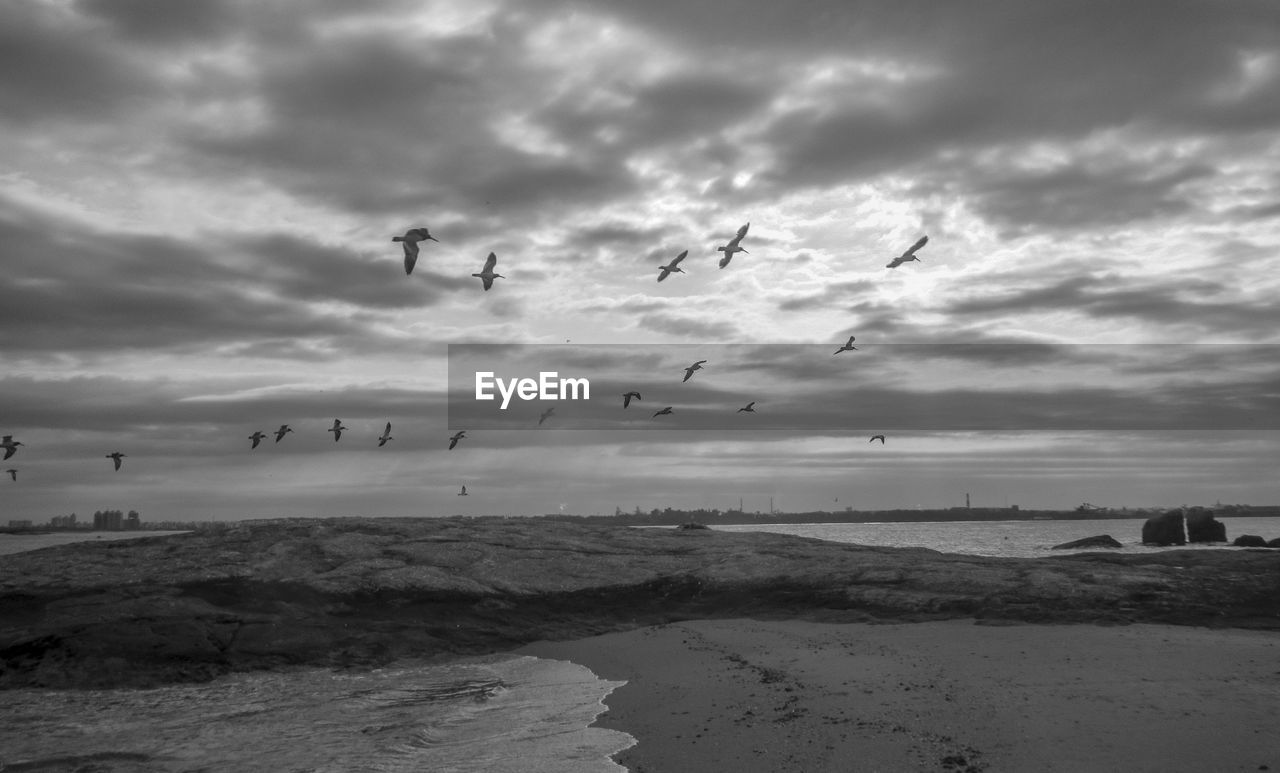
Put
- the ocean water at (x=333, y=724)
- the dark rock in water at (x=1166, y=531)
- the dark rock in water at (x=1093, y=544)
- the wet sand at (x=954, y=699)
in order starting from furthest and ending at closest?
the dark rock in water at (x=1166, y=531) < the dark rock in water at (x=1093, y=544) < the ocean water at (x=333, y=724) < the wet sand at (x=954, y=699)

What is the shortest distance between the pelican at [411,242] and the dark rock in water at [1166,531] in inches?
3656

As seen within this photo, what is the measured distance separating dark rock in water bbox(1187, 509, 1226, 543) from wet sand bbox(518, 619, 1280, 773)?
3557 inches

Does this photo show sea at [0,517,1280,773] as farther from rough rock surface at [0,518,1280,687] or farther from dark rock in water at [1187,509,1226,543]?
dark rock in water at [1187,509,1226,543]

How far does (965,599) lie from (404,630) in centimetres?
1162

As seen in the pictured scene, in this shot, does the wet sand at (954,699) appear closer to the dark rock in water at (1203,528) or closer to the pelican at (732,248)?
the pelican at (732,248)

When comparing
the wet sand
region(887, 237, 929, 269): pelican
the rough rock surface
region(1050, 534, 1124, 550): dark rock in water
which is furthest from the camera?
region(1050, 534, 1124, 550): dark rock in water

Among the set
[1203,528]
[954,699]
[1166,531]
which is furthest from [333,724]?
[1203,528]

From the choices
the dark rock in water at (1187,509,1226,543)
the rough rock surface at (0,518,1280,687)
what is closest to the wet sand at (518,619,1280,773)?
the rough rock surface at (0,518,1280,687)

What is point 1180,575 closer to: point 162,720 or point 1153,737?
point 1153,737

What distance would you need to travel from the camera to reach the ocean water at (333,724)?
35.3 ft

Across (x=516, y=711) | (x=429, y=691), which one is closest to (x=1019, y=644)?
(x=516, y=711)

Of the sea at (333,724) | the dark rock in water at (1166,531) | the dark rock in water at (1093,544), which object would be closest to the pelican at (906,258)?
the sea at (333,724)

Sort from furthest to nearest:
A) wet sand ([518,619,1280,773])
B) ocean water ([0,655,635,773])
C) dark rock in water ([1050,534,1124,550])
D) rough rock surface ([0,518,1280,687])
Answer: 1. dark rock in water ([1050,534,1124,550])
2. rough rock surface ([0,518,1280,687])
3. ocean water ([0,655,635,773])
4. wet sand ([518,619,1280,773])

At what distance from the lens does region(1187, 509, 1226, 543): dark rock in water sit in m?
90.7
